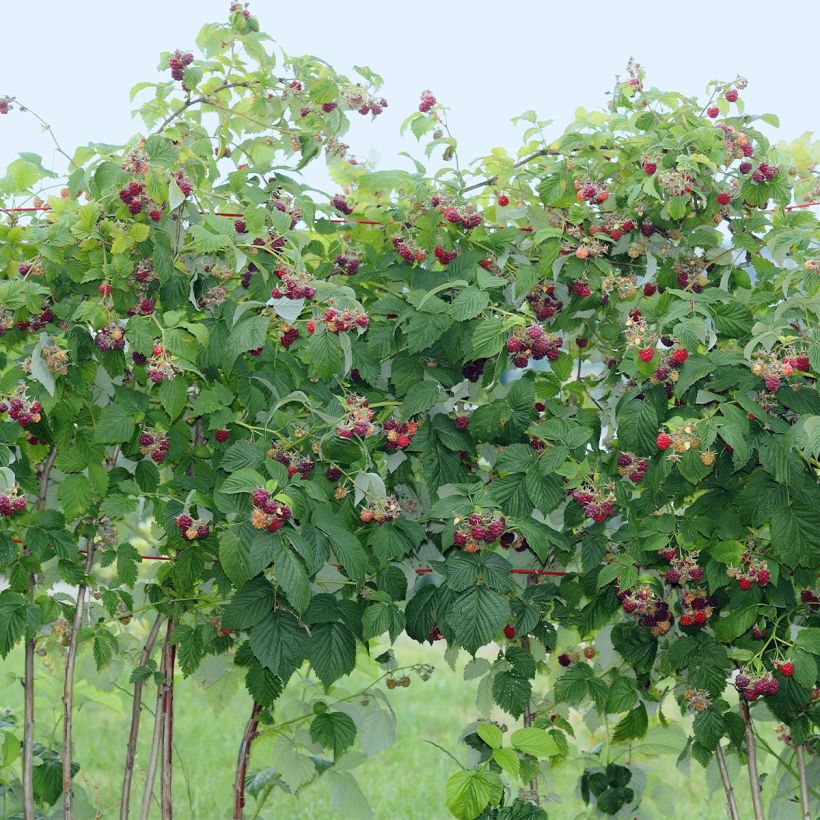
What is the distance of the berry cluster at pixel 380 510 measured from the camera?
245 centimetres

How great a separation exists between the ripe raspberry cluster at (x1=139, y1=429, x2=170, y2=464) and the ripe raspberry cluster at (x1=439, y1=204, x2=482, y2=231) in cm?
88

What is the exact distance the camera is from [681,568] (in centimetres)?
255

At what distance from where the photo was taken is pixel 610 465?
2637mm

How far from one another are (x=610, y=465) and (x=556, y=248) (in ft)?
1.79

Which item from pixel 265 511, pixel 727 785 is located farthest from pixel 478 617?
pixel 727 785

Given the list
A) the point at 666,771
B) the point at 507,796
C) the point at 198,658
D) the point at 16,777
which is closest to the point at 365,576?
Answer: the point at 198,658

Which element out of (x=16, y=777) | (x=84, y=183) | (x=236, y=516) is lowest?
(x=16, y=777)

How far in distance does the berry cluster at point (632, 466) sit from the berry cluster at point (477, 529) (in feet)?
1.06

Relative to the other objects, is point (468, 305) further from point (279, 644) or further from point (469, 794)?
point (469, 794)

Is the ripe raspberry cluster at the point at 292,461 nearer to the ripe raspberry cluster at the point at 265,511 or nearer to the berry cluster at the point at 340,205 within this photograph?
the ripe raspberry cluster at the point at 265,511

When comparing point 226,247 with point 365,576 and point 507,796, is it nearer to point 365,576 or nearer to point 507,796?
point 365,576

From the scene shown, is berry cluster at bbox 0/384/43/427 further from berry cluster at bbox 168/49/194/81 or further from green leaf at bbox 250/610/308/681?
berry cluster at bbox 168/49/194/81

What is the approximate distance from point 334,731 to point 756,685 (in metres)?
1.09

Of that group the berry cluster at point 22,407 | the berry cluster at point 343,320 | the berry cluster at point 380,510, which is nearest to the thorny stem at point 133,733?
the berry cluster at point 22,407
